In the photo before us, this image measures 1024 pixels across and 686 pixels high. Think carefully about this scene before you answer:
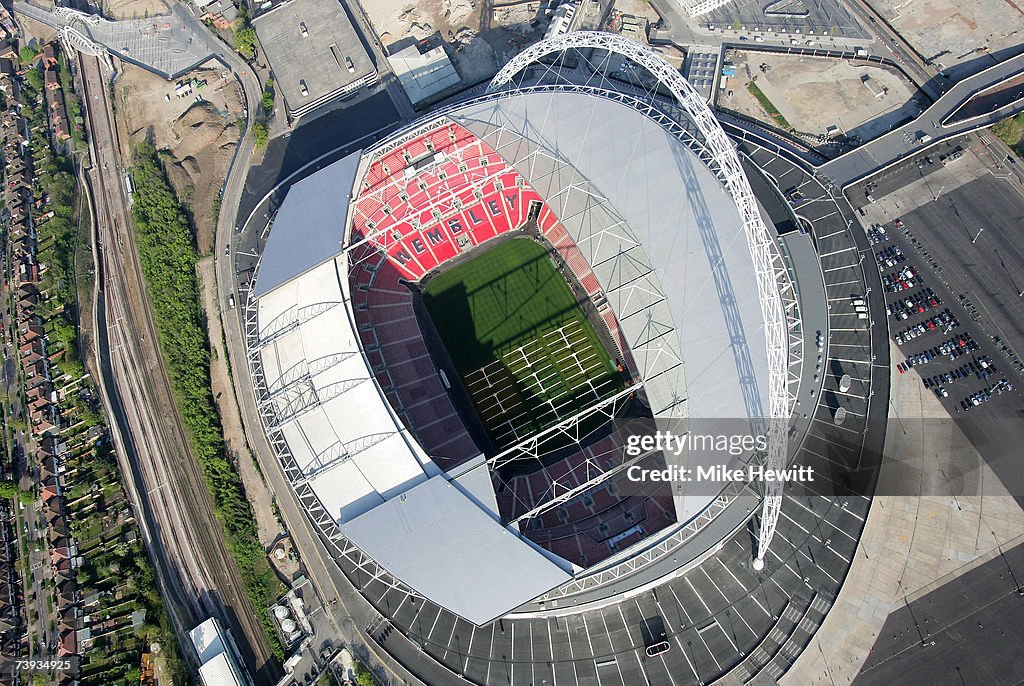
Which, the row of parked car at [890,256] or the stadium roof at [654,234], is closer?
the stadium roof at [654,234]

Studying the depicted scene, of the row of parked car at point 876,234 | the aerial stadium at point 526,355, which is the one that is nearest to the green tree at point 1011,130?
the row of parked car at point 876,234

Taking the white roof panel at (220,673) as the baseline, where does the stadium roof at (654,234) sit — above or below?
above

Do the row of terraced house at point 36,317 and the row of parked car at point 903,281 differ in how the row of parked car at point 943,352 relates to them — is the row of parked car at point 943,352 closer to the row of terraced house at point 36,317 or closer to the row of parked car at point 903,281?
the row of parked car at point 903,281

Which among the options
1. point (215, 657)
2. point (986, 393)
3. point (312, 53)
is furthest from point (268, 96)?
point (986, 393)

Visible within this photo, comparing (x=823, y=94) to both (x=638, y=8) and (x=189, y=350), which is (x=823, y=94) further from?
(x=189, y=350)

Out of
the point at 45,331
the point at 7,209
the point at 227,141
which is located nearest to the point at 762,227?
the point at 227,141

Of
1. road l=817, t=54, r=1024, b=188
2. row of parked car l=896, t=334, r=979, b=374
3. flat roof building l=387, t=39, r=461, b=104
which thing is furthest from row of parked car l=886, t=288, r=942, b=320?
flat roof building l=387, t=39, r=461, b=104

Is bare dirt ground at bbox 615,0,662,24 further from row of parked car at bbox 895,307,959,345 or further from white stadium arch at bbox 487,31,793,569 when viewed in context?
row of parked car at bbox 895,307,959,345

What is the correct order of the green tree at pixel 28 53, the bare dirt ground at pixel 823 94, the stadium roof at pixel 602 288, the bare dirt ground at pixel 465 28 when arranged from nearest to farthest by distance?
the stadium roof at pixel 602 288 < the bare dirt ground at pixel 823 94 < the bare dirt ground at pixel 465 28 < the green tree at pixel 28 53
